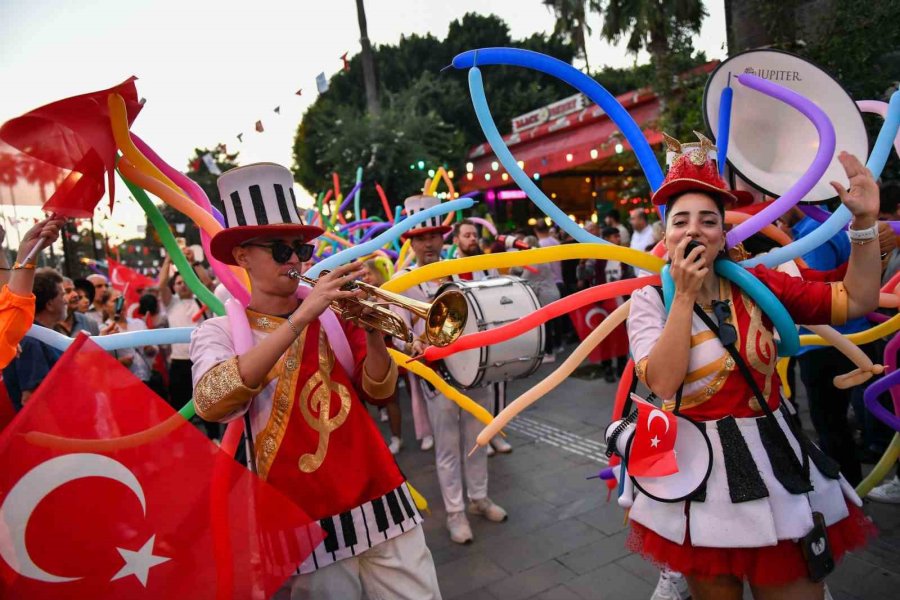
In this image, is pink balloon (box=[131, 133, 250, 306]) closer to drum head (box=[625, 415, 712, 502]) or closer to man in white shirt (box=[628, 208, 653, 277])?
drum head (box=[625, 415, 712, 502])

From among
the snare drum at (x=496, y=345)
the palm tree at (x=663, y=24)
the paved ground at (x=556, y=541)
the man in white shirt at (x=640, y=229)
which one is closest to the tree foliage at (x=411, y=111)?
the palm tree at (x=663, y=24)

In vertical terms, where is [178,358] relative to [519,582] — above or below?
above

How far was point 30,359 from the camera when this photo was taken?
3.43 meters

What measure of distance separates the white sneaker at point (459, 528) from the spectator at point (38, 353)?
260 centimetres

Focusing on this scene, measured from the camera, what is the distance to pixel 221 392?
2096mm

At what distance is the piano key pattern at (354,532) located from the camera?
221 cm

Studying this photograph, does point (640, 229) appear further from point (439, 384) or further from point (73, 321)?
point (73, 321)

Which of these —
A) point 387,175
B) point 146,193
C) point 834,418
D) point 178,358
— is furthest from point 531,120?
point 146,193

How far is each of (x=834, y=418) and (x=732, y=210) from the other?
6.10 feet

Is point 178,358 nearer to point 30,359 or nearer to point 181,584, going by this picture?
A: point 30,359

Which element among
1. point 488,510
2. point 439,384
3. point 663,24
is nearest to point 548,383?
point 439,384

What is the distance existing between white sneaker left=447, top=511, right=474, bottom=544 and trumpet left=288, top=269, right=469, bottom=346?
2.40m

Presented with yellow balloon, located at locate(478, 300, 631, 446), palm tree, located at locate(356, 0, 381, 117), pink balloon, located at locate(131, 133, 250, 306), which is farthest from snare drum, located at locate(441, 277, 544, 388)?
palm tree, located at locate(356, 0, 381, 117)

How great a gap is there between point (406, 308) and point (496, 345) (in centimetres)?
172
